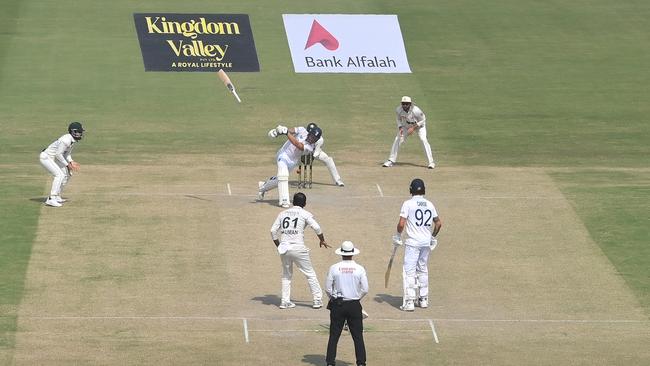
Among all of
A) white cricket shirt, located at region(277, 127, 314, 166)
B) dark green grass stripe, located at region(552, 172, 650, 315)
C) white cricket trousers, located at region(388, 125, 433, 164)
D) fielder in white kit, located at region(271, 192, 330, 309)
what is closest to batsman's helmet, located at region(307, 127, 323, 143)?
white cricket shirt, located at region(277, 127, 314, 166)

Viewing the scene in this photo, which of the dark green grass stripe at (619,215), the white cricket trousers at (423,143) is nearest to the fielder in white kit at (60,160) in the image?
the white cricket trousers at (423,143)

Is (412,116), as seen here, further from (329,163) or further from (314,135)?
(314,135)

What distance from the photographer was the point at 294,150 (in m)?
33.2

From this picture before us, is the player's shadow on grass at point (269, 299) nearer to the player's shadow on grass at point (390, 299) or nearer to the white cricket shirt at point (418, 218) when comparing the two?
→ the player's shadow on grass at point (390, 299)

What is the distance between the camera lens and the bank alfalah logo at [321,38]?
4888 cm

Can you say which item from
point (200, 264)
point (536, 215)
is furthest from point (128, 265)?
point (536, 215)

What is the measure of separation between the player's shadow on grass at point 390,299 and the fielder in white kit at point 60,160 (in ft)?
29.7

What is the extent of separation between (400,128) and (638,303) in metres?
11.9

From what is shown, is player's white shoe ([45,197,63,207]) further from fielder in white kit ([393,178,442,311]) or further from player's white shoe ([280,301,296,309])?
fielder in white kit ([393,178,442,311])

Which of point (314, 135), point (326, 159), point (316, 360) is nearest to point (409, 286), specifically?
point (316, 360)

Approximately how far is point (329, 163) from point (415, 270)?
29.2ft

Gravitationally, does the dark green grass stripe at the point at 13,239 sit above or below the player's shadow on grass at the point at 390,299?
above

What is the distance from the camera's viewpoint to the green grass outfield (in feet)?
129

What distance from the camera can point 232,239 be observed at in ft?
101
